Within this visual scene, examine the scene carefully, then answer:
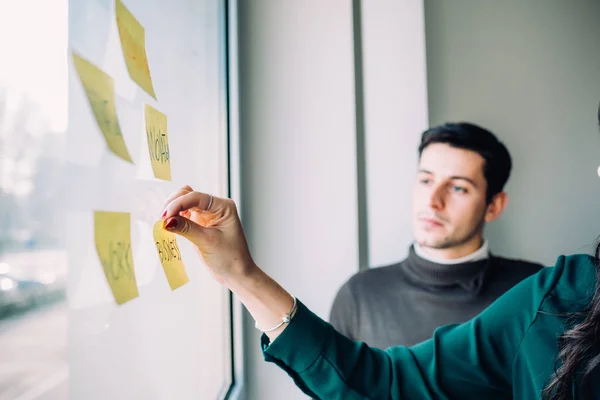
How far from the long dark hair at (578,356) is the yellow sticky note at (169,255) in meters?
0.61

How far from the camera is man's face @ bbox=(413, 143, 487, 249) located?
3.84ft

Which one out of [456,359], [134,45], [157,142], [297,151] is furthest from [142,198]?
[297,151]

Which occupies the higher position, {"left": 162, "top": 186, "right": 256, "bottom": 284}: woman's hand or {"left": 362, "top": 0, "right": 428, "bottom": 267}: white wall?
{"left": 362, "top": 0, "right": 428, "bottom": 267}: white wall

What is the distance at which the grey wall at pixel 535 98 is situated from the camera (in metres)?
1.50

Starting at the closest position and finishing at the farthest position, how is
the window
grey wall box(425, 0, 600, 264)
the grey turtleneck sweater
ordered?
1. the window
2. the grey turtleneck sweater
3. grey wall box(425, 0, 600, 264)

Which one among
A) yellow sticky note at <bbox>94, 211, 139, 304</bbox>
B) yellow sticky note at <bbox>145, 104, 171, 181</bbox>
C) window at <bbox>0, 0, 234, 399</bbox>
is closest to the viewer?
window at <bbox>0, 0, 234, 399</bbox>

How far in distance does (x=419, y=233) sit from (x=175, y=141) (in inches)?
29.7

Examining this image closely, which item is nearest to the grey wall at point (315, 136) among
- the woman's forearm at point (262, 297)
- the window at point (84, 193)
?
the window at point (84, 193)

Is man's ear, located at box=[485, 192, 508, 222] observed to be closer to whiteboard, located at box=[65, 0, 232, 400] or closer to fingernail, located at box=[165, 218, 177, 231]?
whiteboard, located at box=[65, 0, 232, 400]

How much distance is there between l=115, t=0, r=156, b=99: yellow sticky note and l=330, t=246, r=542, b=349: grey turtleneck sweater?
82cm

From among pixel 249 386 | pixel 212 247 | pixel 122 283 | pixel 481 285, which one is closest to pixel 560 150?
pixel 481 285

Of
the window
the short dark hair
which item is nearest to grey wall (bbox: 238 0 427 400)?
the short dark hair

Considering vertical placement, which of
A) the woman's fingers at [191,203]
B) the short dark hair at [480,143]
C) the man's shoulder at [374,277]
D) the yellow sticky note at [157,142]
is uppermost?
the short dark hair at [480,143]

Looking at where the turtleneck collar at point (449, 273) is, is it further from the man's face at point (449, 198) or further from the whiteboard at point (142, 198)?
the whiteboard at point (142, 198)
